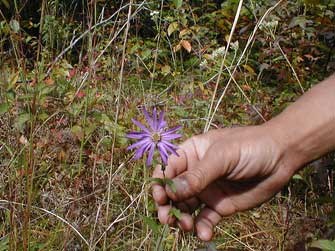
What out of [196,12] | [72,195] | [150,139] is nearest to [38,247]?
[72,195]

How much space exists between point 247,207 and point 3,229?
0.65m

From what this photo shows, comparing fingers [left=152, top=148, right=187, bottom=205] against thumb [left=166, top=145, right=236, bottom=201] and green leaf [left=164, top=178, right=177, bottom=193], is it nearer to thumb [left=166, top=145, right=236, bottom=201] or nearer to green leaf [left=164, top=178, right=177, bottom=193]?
thumb [left=166, top=145, right=236, bottom=201]

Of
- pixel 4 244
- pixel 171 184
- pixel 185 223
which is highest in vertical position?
pixel 171 184

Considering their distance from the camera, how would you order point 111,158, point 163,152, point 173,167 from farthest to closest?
point 111,158 < point 173,167 < point 163,152

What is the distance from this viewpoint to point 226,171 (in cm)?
121

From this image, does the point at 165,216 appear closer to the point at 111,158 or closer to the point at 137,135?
the point at 137,135

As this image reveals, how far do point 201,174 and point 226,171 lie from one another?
0.11 metres

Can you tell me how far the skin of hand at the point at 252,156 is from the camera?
121cm

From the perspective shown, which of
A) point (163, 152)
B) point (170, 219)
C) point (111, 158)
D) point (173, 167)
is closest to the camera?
point (163, 152)

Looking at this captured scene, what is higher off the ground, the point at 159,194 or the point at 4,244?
the point at 159,194

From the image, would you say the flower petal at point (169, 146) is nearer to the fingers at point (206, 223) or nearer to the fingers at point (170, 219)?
the fingers at point (170, 219)

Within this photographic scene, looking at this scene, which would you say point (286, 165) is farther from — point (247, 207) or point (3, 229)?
point (3, 229)

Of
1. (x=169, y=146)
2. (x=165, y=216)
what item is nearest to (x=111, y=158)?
(x=165, y=216)

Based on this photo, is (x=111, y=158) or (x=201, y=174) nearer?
(x=201, y=174)
